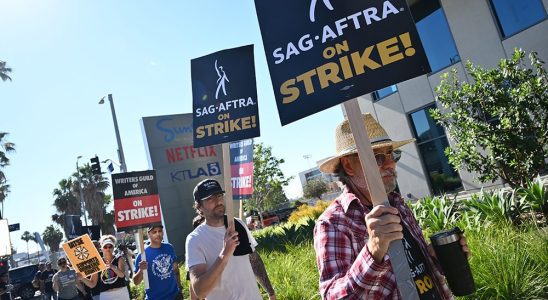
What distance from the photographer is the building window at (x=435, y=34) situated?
14.2 m

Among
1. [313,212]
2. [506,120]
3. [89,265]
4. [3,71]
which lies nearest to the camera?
[89,265]

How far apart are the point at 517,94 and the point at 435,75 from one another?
26.4ft

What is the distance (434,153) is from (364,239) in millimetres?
14455

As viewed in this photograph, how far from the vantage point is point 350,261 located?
182 cm

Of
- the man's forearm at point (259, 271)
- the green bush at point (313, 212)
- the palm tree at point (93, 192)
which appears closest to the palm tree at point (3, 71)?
the palm tree at point (93, 192)

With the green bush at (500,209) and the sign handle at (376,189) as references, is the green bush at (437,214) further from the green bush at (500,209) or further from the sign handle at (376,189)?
the sign handle at (376,189)

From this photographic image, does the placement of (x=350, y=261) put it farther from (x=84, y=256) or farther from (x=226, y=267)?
(x=84, y=256)

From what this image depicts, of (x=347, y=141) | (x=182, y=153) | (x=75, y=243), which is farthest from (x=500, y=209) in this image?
(x=182, y=153)

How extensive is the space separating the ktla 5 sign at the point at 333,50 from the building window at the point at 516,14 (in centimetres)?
1253

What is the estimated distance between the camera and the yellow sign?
6043 mm

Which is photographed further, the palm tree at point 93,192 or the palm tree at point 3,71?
the palm tree at point 93,192

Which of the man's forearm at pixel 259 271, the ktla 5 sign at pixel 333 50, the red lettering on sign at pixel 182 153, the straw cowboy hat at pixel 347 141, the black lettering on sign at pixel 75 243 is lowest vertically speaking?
the man's forearm at pixel 259 271

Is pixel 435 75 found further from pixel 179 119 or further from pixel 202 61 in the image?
pixel 202 61

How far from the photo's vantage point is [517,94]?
7.16 meters
